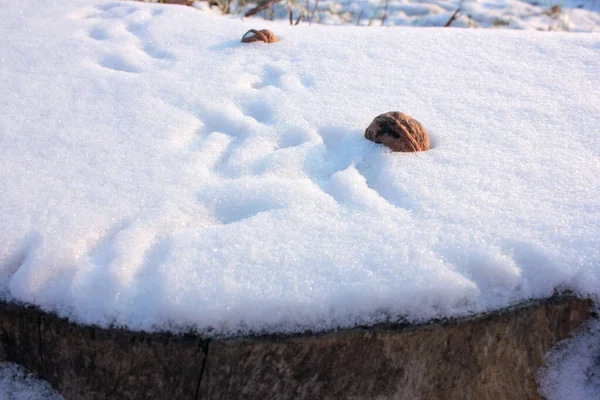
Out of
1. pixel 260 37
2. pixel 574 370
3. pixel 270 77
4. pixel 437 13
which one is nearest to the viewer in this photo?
pixel 574 370

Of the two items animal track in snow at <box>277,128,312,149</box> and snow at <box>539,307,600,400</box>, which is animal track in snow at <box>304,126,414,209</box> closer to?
animal track in snow at <box>277,128,312,149</box>

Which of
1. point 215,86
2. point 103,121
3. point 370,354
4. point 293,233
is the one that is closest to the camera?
point 370,354

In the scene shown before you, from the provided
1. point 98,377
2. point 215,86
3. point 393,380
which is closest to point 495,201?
point 393,380

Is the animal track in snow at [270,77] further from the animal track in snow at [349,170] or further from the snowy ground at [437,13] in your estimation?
the snowy ground at [437,13]

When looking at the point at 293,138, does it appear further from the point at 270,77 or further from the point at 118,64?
the point at 118,64

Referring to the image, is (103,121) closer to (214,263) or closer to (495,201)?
(214,263)

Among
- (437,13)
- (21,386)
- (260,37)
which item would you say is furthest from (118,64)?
(437,13)

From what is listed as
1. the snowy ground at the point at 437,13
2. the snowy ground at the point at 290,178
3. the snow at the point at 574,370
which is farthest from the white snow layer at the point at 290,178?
the snowy ground at the point at 437,13
